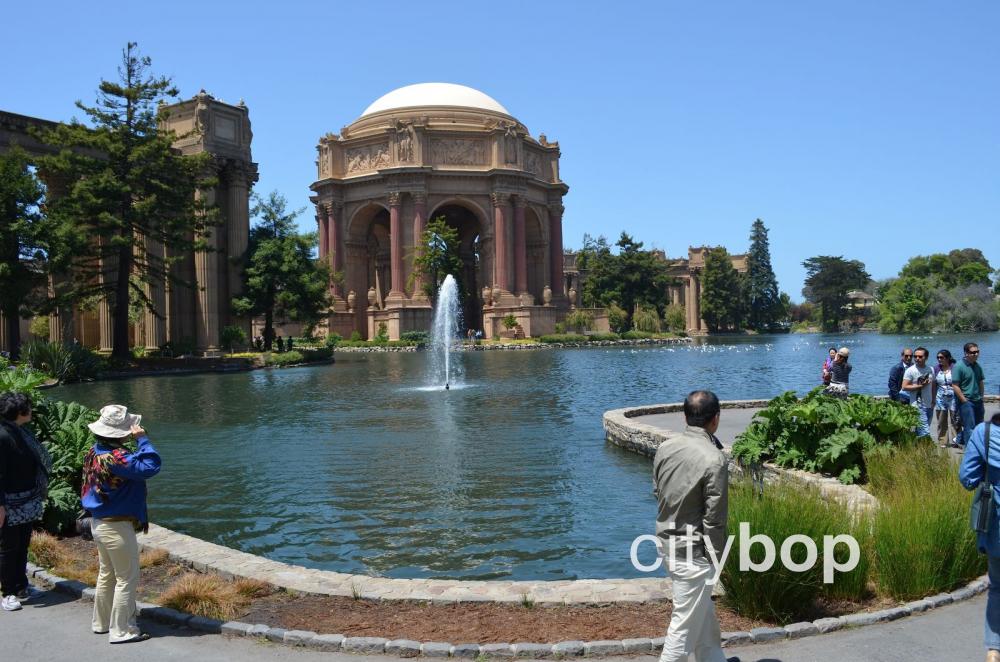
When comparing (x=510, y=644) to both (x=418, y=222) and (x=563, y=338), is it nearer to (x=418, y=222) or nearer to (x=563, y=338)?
(x=563, y=338)

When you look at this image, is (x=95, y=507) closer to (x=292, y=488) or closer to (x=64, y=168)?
(x=292, y=488)

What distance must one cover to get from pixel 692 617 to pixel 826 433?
20.0 ft

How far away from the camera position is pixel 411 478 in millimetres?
11914

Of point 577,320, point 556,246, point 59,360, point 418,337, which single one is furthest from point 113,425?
point 556,246

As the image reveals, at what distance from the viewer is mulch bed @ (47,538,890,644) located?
5547mm

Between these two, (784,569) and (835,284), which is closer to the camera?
(784,569)

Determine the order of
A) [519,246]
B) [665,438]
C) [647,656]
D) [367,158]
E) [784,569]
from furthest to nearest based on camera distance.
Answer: [367,158]
[519,246]
[665,438]
[784,569]
[647,656]

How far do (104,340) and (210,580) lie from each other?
137 feet

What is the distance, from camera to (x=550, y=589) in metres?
6.21

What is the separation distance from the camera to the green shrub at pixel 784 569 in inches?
224

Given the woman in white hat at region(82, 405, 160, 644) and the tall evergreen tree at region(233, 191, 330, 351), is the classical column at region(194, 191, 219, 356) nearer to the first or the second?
the tall evergreen tree at region(233, 191, 330, 351)

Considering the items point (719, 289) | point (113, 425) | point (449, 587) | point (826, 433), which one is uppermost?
point (719, 289)

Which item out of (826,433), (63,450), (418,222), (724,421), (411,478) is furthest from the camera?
(418,222)

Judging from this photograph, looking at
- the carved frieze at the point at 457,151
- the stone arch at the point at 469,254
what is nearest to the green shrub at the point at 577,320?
the stone arch at the point at 469,254
